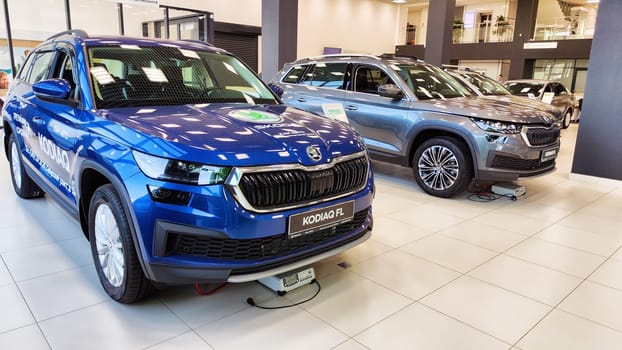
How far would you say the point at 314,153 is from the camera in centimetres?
216

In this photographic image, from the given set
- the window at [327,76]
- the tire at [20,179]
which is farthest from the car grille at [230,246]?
the window at [327,76]

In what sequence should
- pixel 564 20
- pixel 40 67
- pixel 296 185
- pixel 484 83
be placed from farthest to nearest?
1. pixel 564 20
2. pixel 484 83
3. pixel 40 67
4. pixel 296 185

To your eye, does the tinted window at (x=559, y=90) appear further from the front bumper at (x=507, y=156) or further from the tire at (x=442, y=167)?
the tire at (x=442, y=167)

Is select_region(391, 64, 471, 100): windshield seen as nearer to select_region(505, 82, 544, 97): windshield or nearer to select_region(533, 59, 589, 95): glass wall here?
select_region(505, 82, 544, 97): windshield

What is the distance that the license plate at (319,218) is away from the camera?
2057 mm

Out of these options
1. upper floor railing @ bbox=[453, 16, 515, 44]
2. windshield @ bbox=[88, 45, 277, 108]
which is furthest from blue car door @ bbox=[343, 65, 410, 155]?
upper floor railing @ bbox=[453, 16, 515, 44]

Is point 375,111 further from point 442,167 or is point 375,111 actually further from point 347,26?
point 347,26

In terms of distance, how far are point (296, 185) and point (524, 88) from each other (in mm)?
10649

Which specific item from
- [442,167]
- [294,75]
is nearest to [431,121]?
[442,167]

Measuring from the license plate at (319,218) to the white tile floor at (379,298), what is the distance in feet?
1.64

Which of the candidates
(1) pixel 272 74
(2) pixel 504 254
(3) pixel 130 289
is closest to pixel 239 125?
(3) pixel 130 289

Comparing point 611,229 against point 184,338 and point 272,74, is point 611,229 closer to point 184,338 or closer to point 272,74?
point 184,338

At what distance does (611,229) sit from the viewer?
3.90 meters

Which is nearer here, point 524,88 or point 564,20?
point 524,88
